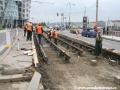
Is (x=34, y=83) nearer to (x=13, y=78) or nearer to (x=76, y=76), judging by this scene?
(x=13, y=78)

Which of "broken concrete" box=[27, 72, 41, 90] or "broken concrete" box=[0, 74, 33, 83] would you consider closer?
"broken concrete" box=[27, 72, 41, 90]

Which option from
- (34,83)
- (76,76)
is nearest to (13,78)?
(34,83)

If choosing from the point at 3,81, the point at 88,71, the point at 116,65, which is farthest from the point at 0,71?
the point at 116,65

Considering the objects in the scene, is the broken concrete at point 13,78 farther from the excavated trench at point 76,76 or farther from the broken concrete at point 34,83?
the excavated trench at point 76,76

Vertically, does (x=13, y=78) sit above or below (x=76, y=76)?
above

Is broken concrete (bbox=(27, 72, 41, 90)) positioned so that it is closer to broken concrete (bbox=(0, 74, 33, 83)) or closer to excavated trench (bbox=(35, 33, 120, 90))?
broken concrete (bbox=(0, 74, 33, 83))

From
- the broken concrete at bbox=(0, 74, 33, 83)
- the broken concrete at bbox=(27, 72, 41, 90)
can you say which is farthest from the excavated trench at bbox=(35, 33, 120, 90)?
the broken concrete at bbox=(0, 74, 33, 83)

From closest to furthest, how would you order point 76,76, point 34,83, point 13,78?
point 34,83 < point 13,78 < point 76,76

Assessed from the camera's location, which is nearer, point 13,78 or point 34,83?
point 34,83

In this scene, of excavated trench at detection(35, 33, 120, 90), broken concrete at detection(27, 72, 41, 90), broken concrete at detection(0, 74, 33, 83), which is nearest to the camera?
broken concrete at detection(27, 72, 41, 90)

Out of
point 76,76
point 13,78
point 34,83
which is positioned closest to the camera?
point 34,83

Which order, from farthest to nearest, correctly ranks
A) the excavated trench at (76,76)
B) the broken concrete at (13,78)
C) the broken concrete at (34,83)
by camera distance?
the excavated trench at (76,76), the broken concrete at (13,78), the broken concrete at (34,83)

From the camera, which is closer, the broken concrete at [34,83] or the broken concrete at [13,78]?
the broken concrete at [34,83]

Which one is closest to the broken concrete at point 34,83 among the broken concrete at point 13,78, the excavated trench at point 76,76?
the broken concrete at point 13,78
